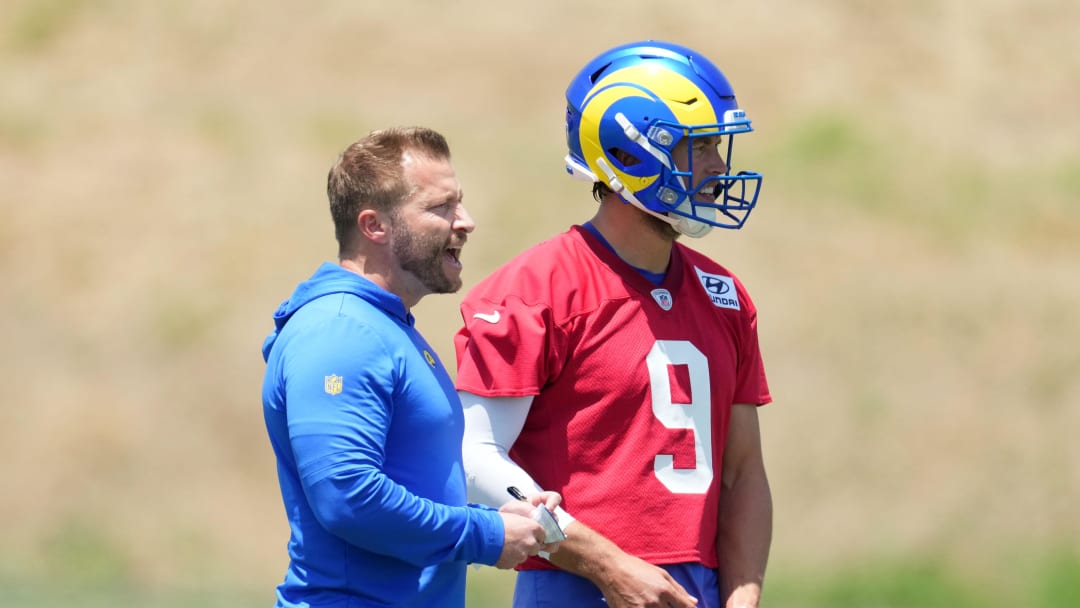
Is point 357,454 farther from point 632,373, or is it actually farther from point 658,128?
point 658,128

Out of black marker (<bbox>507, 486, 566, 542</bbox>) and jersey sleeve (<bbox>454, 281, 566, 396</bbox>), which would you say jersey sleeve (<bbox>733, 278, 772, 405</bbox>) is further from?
black marker (<bbox>507, 486, 566, 542</bbox>)

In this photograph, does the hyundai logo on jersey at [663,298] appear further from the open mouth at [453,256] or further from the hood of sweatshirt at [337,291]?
the hood of sweatshirt at [337,291]

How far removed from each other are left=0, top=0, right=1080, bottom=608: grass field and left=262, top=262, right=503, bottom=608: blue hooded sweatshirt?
261 inches

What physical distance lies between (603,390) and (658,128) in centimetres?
64

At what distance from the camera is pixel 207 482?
9.83 metres

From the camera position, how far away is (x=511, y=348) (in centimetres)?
309

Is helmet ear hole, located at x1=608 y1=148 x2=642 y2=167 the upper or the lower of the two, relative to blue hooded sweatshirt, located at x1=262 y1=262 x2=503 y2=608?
upper

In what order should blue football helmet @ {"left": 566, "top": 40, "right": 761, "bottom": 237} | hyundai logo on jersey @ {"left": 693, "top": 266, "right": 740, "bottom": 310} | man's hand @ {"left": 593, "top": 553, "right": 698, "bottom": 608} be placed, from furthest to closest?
hyundai logo on jersey @ {"left": 693, "top": 266, "right": 740, "bottom": 310} < blue football helmet @ {"left": 566, "top": 40, "right": 761, "bottom": 237} < man's hand @ {"left": 593, "top": 553, "right": 698, "bottom": 608}

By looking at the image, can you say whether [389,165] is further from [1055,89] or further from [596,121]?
[1055,89]

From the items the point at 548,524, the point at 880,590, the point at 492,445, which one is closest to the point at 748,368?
the point at 492,445

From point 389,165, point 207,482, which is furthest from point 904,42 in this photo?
point 389,165

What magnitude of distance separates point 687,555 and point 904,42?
9.53m

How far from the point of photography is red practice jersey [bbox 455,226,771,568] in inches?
122

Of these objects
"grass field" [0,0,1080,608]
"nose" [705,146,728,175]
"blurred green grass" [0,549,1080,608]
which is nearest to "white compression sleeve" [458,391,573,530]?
"nose" [705,146,728,175]
